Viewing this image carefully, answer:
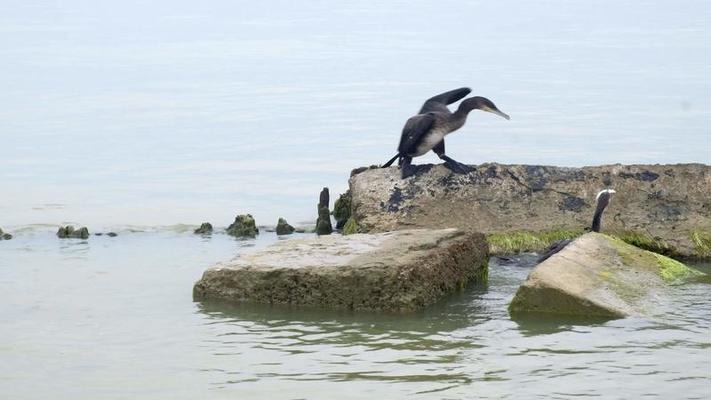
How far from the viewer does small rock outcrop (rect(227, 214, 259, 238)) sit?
17.5 meters

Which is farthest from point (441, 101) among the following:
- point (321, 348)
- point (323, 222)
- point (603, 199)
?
point (321, 348)

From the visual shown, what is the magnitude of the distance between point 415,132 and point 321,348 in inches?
199

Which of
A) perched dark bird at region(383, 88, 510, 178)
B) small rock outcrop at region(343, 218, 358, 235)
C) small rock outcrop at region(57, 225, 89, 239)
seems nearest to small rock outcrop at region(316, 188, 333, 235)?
small rock outcrop at region(343, 218, 358, 235)

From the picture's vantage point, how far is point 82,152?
26.2 m

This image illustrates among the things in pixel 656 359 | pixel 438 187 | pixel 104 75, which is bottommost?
pixel 656 359

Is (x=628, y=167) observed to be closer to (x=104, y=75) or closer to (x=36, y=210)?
(x=36, y=210)

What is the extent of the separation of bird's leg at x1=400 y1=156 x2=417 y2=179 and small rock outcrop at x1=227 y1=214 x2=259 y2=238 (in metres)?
1.99

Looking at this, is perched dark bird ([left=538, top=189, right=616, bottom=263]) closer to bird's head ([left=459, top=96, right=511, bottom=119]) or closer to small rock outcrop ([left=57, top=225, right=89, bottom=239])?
bird's head ([left=459, top=96, right=511, bottom=119])

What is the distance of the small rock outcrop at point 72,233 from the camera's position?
1747 cm

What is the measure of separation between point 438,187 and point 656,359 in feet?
17.0

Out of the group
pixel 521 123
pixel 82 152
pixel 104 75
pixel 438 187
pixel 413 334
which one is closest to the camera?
pixel 413 334

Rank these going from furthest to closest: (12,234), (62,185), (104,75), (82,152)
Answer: (104,75)
(82,152)
(62,185)
(12,234)

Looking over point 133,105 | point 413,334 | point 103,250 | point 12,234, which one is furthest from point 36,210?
point 133,105

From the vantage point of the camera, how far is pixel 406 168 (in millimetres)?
16516
